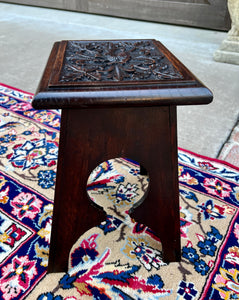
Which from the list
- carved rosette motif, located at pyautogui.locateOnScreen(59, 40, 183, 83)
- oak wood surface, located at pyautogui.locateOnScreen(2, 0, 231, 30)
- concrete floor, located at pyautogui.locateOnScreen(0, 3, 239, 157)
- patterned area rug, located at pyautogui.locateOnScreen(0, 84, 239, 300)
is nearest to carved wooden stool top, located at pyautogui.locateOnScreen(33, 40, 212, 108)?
carved rosette motif, located at pyautogui.locateOnScreen(59, 40, 183, 83)

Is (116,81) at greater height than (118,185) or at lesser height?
greater

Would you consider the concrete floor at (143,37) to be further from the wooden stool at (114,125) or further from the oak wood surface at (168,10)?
the wooden stool at (114,125)

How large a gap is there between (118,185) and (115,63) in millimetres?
594

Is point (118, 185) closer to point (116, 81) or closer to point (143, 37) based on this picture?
point (116, 81)

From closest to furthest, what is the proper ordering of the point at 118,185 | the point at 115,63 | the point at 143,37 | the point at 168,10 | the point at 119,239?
the point at 115,63 < the point at 119,239 < the point at 118,185 < the point at 143,37 < the point at 168,10

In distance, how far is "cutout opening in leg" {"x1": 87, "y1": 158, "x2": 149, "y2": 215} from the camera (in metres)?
1.16

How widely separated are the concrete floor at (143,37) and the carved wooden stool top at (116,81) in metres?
0.80

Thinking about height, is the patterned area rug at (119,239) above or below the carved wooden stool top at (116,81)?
below

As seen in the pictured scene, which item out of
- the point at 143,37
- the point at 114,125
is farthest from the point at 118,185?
the point at 143,37

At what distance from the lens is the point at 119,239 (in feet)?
3.28

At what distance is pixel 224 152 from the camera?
151 cm

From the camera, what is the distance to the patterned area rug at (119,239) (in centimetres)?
85

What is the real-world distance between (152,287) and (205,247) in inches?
10.0

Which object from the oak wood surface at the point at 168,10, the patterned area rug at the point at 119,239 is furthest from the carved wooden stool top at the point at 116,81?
the oak wood surface at the point at 168,10
